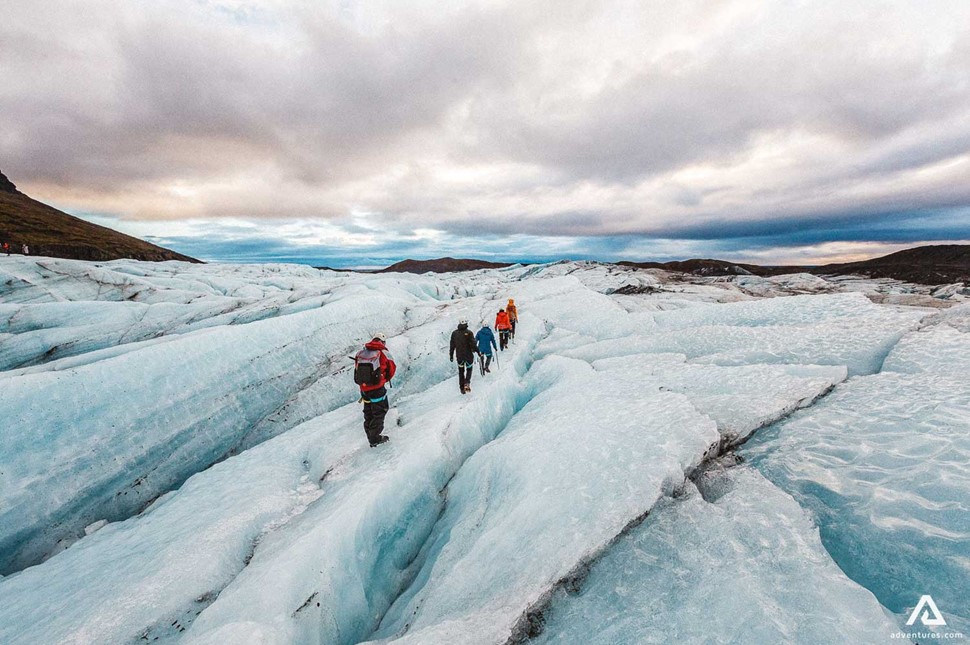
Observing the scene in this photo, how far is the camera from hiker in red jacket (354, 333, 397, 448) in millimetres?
7551

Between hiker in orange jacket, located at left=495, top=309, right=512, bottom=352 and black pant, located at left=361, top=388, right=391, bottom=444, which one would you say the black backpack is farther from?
hiker in orange jacket, located at left=495, top=309, right=512, bottom=352

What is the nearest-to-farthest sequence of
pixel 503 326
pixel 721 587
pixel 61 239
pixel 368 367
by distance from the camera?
1. pixel 721 587
2. pixel 368 367
3. pixel 503 326
4. pixel 61 239

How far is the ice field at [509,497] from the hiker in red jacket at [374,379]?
0.55 meters

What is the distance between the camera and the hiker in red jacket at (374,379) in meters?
7.55

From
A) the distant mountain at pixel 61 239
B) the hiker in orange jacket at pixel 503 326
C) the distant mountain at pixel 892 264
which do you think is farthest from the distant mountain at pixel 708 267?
the distant mountain at pixel 61 239

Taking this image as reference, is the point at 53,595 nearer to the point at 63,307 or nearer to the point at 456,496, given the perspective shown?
the point at 456,496

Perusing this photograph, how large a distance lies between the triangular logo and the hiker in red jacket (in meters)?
7.53

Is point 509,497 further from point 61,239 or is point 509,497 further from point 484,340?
point 61,239

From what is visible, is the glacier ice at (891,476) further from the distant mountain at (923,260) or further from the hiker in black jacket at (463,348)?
the distant mountain at (923,260)

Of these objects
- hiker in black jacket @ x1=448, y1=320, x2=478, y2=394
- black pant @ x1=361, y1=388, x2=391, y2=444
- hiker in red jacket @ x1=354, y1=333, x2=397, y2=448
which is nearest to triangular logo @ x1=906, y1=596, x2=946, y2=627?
hiker in red jacket @ x1=354, y1=333, x2=397, y2=448

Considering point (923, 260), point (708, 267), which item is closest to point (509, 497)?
point (708, 267)

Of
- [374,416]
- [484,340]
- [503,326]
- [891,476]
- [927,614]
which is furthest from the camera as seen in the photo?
[503,326]

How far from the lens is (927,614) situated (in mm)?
3574

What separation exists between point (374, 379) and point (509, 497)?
11.9ft
